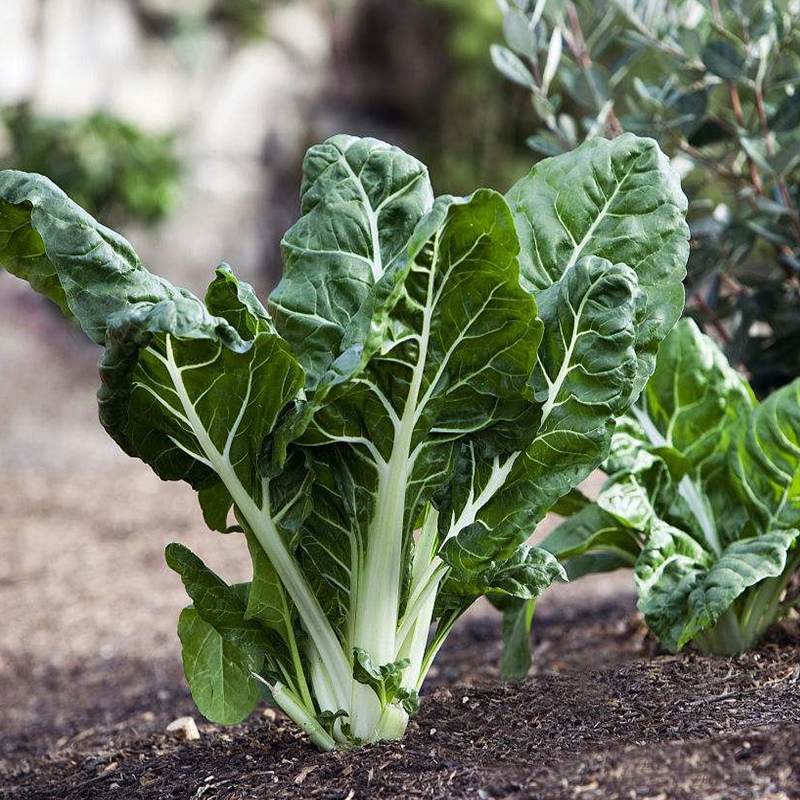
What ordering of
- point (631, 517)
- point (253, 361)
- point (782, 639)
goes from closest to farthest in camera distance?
point (253, 361), point (631, 517), point (782, 639)

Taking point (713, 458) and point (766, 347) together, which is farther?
point (766, 347)

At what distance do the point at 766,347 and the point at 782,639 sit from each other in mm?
808

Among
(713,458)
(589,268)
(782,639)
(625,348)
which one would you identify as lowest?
(782,639)

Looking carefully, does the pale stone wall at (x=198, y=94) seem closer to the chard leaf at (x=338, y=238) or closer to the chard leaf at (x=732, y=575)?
the chard leaf at (x=338, y=238)

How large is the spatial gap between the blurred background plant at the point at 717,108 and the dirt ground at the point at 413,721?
0.84 meters

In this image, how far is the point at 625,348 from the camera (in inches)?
56.9

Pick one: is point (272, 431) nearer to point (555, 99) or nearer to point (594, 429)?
point (594, 429)

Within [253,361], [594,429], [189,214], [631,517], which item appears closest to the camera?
[253,361]

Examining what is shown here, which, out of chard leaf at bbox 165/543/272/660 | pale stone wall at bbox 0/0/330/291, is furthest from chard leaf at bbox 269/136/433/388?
pale stone wall at bbox 0/0/330/291

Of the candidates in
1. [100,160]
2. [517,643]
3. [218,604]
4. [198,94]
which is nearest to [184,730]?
[218,604]

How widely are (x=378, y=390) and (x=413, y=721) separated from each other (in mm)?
556

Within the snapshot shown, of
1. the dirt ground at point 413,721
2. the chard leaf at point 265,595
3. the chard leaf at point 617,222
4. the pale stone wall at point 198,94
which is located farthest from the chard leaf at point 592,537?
the pale stone wall at point 198,94

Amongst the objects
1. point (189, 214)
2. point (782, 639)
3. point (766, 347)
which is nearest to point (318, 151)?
point (782, 639)

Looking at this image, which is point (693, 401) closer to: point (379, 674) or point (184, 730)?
point (379, 674)
